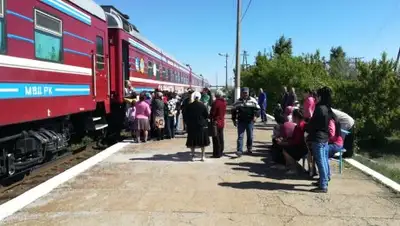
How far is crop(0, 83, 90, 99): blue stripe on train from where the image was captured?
6977 millimetres

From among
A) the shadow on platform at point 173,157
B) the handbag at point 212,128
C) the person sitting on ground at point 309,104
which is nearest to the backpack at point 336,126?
the person sitting on ground at point 309,104

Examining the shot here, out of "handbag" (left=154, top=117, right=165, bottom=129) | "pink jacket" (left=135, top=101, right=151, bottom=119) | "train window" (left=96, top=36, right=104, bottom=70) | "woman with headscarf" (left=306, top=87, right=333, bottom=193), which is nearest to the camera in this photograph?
"woman with headscarf" (left=306, top=87, right=333, bottom=193)

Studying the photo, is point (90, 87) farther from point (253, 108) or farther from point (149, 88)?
point (149, 88)

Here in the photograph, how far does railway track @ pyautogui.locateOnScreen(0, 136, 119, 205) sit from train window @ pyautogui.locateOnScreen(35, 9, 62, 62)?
2281 mm

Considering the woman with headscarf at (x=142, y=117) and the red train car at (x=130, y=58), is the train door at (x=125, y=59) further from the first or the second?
the woman with headscarf at (x=142, y=117)

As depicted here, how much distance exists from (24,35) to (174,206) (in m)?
3.62

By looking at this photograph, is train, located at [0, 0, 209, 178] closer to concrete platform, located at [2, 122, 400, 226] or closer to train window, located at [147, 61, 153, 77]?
concrete platform, located at [2, 122, 400, 226]

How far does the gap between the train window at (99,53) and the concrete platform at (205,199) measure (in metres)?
3.47

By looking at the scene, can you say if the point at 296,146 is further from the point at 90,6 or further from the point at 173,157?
the point at 90,6

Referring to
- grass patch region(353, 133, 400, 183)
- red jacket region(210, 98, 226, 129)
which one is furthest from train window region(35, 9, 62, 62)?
grass patch region(353, 133, 400, 183)

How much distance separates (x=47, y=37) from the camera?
8.62 m

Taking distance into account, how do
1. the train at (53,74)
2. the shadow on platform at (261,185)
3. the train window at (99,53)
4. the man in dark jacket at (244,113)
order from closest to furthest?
the train at (53,74), the shadow on platform at (261,185), the man in dark jacket at (244,113), the train window at (99,53)

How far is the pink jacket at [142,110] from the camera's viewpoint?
13.3 meters

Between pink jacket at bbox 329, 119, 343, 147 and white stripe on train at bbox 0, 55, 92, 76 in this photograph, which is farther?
pink jacket at bbox 329, 119, 343, 147
